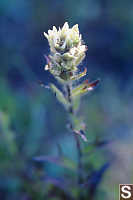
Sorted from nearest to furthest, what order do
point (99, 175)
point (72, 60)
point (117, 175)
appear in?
point (72, 60) < point (99, 175) < point (117, 175)

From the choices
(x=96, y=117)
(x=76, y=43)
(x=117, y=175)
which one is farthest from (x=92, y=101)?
(x=76, y=43)

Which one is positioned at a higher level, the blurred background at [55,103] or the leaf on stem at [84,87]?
the blurred background at [55,103]

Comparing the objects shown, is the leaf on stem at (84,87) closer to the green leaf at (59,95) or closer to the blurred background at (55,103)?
the green leaf at (59,95)

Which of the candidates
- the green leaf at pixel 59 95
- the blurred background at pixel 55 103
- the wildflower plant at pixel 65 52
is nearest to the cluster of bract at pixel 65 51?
the wildflower plant at pixel 65 52

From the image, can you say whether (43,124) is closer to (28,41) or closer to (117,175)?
(117,175)

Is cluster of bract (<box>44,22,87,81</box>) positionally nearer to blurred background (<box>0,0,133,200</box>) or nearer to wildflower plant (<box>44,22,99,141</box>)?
wildflower plant (<box>44,22,99,141</box>)

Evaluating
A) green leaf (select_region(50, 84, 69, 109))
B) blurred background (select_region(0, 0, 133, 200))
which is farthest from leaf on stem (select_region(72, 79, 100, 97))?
blurred background (select_region(0, 0, 133, 200))
